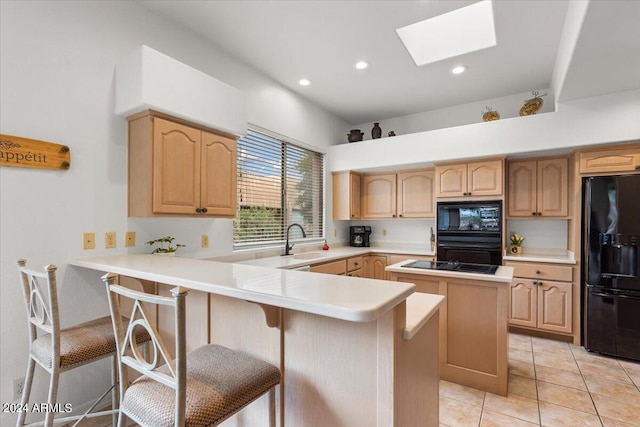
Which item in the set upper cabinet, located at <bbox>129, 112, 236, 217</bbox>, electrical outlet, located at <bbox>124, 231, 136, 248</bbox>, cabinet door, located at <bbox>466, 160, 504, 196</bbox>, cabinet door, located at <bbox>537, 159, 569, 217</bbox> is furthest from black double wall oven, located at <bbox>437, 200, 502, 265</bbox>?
electrical outlet, located at <bbox>124, 231, 136, 248</bbox>

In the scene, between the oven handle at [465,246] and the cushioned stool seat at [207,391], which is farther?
the oven handle at [465,246]

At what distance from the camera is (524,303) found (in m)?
3.42

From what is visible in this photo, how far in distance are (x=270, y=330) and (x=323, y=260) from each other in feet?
6.49

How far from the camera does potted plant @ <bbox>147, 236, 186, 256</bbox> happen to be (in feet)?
7.79

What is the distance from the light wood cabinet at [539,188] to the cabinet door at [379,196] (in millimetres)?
1508

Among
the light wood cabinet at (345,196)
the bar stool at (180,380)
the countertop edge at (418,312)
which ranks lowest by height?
the bar stool at (180,380)

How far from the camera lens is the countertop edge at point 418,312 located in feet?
3.83

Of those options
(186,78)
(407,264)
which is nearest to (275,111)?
(186,78)

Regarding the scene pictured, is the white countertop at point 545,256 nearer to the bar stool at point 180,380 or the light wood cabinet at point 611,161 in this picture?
the light wood cabinet at point 611,161

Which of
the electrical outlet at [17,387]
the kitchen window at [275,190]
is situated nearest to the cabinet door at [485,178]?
the kitchen window at [275,190]

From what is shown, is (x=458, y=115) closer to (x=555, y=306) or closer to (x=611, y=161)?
(x=611, y=161)

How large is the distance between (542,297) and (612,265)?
71 cm

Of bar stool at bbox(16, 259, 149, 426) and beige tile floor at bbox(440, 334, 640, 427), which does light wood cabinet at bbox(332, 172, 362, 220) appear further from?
bar stool at bbox(16, 259, 149, 426)

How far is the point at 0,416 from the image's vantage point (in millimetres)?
1730
